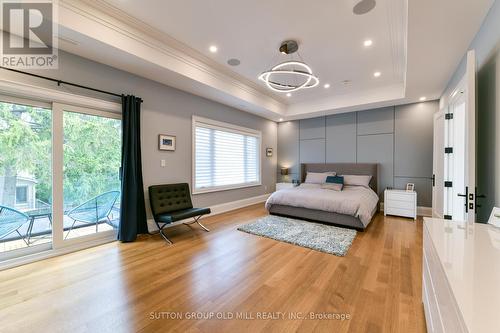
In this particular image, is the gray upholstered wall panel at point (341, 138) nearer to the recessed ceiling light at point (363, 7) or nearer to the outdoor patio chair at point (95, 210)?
the recessed ceiling light at point (363, 7)

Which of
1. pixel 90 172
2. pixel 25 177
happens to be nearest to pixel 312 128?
pixel 90 172

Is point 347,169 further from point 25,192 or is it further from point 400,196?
point 25,192

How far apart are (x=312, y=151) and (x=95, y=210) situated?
5462 millimetres

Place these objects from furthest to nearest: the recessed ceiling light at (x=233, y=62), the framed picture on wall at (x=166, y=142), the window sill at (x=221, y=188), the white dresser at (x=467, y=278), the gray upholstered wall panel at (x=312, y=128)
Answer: the gray upholstered wall panel at (x=312, y=128) → the window sill at (x=221, y=188) → the framed picture on wall at (x=166, y=142) → the recessed ceiling light at (x=233, y=62) → the white dresser at (x=467, y=278)

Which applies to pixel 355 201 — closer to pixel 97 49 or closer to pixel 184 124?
pixel 184 124

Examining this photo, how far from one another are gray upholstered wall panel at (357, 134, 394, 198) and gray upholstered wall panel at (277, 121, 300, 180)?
6.36ft

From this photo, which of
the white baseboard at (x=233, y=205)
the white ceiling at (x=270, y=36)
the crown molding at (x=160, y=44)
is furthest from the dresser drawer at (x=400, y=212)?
the crown molding at (x=160, y=44)

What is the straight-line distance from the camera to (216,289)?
2068mm

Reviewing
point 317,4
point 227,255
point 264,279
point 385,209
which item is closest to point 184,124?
point 227,255

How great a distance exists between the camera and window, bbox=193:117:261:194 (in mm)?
4602

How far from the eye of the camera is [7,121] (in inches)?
97.7

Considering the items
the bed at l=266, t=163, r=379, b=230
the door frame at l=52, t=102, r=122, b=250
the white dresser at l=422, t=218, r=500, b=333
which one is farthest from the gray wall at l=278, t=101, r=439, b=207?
the door frame at l=52, t=102, r=122, b=250

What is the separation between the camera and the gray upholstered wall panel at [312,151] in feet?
20.3

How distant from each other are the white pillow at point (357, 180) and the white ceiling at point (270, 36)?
208 centimetres
